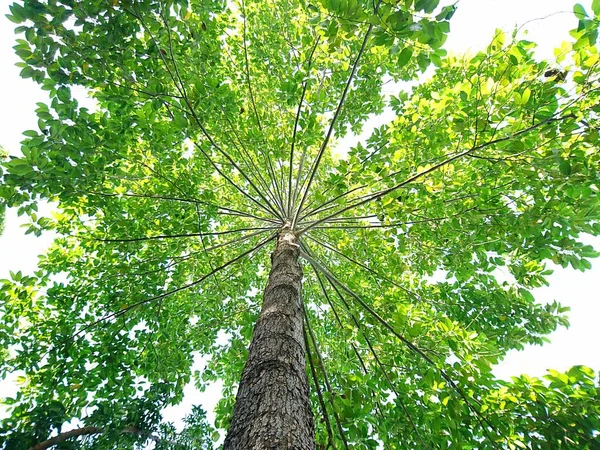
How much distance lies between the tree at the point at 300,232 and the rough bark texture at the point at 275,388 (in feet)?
0.04

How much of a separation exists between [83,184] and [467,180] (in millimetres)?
4207

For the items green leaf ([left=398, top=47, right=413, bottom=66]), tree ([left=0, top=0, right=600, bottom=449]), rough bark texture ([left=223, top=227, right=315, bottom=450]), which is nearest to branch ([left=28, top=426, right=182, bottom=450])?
tree ([left=0, top=0, right=600, bottom=449])

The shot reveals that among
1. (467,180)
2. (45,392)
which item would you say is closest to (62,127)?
(45,392)

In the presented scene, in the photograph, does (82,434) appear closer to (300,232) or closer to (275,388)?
(275,388)

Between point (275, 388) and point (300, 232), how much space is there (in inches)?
96.9

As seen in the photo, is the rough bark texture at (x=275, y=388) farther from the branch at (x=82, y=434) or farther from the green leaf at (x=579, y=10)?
the green leaf at (x=579, y=10)

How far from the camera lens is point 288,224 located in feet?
14.0

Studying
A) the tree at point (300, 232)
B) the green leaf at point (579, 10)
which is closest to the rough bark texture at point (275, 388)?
the tree at point (300, 232)

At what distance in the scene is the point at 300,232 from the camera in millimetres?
3928

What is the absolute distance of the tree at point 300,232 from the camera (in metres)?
2.11

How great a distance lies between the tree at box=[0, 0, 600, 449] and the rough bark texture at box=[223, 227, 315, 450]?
1 centimetres

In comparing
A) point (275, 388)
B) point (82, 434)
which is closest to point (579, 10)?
point (275, 388)

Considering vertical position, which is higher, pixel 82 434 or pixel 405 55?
pixel 405 55

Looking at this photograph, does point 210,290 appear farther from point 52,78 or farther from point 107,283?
point 52,78
